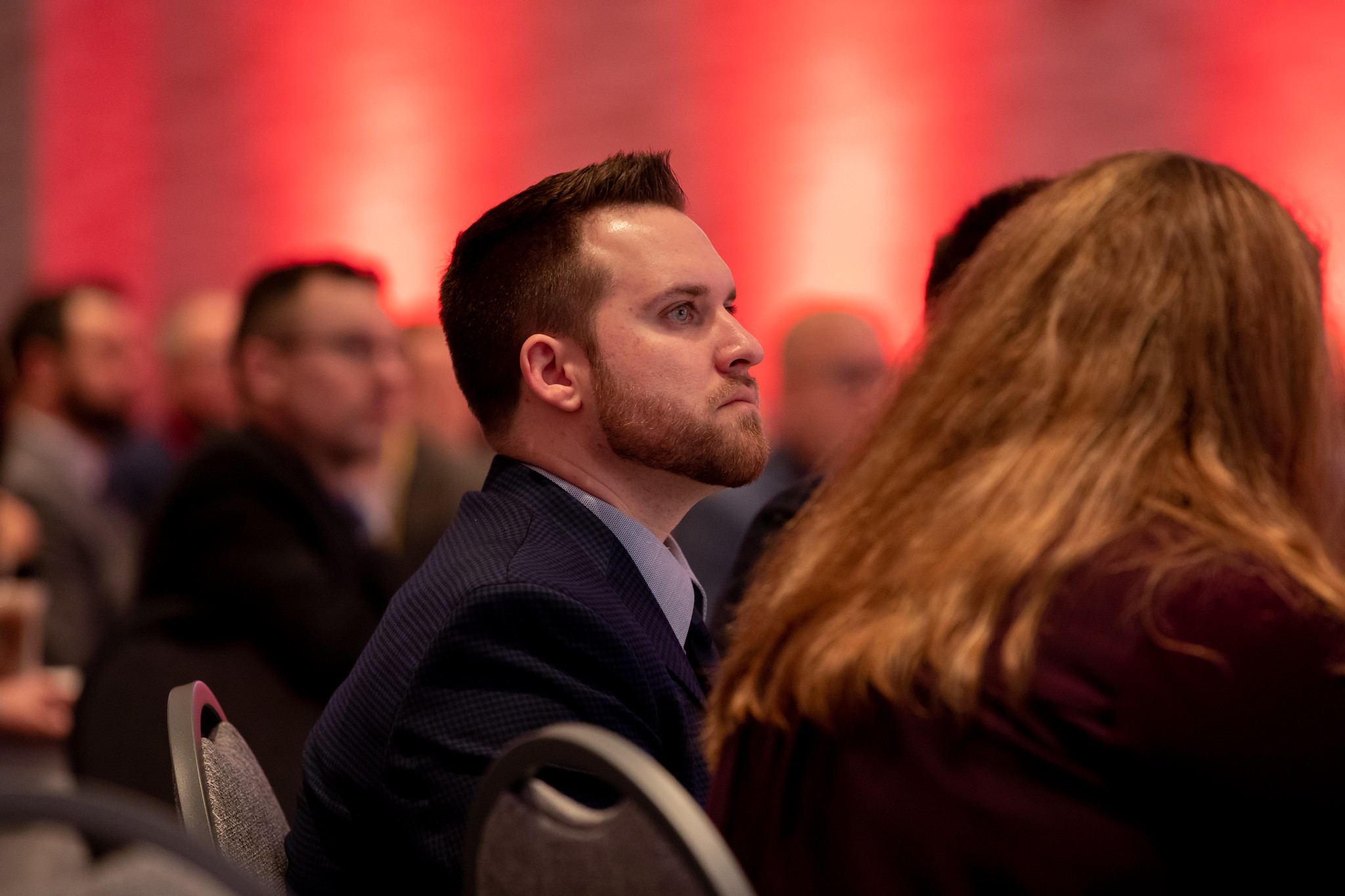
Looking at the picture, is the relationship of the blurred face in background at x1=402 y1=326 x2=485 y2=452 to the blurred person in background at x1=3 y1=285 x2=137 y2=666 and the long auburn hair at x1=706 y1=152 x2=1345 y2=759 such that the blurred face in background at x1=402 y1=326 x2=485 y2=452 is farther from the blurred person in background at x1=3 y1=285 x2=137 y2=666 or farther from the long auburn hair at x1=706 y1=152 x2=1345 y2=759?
the long auburn hair at x1=706 y1=152 x2=1345 y2=759

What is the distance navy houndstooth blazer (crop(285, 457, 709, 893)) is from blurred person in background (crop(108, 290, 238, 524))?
353 cm

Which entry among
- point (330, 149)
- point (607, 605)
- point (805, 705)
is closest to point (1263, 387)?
point (805, 705)

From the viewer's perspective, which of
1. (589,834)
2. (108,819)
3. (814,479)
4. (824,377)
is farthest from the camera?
(824,377)

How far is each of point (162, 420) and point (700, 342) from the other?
5331 mm

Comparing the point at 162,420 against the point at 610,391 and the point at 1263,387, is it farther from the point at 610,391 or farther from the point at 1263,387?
the point at 1263,387

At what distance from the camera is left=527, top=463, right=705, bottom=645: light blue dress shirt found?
4.79ft

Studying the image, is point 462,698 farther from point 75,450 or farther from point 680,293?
point 75,450

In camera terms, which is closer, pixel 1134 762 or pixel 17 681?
pixel 1134 762

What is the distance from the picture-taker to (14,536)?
268 centimetres

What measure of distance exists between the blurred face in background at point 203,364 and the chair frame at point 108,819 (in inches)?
162

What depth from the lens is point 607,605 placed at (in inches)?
50.2

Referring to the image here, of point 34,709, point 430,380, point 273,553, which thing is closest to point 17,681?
point 34,709

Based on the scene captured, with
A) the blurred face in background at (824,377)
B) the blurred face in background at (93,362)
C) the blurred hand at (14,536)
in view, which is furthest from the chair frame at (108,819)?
the blurred face in background at (93,362)

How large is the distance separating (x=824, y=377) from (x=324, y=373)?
156cm
